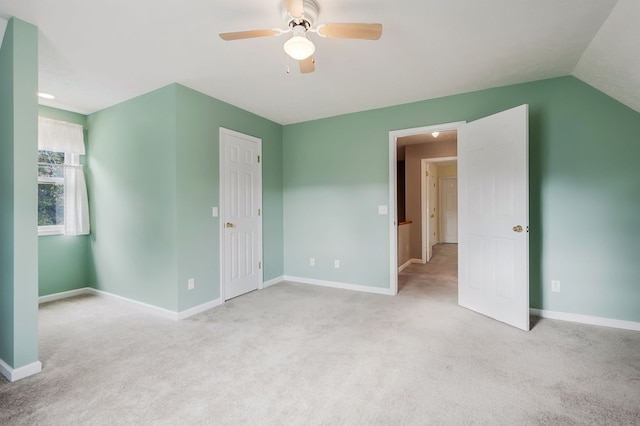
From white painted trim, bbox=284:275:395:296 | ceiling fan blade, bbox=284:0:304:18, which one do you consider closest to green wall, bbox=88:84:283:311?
white painted trim, bbox=284:275:395:296

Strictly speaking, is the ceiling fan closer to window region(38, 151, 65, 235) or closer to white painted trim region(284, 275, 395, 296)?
white painted trim region(284, 275, 395, 296)

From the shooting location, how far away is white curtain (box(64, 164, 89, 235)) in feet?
12.8

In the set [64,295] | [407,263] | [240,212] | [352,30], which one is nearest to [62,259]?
[64,295]

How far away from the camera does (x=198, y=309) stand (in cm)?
333

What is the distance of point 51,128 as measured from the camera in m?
3.75

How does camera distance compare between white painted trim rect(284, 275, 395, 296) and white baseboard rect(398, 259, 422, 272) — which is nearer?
white painted trim rect(284, 275, 395, 296)

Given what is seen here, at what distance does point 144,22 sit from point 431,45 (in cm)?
220

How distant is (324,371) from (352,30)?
231 centimetres

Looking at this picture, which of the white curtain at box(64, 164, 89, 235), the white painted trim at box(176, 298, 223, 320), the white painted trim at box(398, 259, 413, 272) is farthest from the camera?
the white painted trim at box(398, 259, 413, 272)

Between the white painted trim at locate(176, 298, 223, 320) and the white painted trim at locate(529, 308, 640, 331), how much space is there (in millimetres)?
3557

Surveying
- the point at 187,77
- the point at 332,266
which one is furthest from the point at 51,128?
the point at 332,266

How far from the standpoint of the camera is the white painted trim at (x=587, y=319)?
2775 millimetres

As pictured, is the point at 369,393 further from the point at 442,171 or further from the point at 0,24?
the point at 442,171

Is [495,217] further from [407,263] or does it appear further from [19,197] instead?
[19,197]
